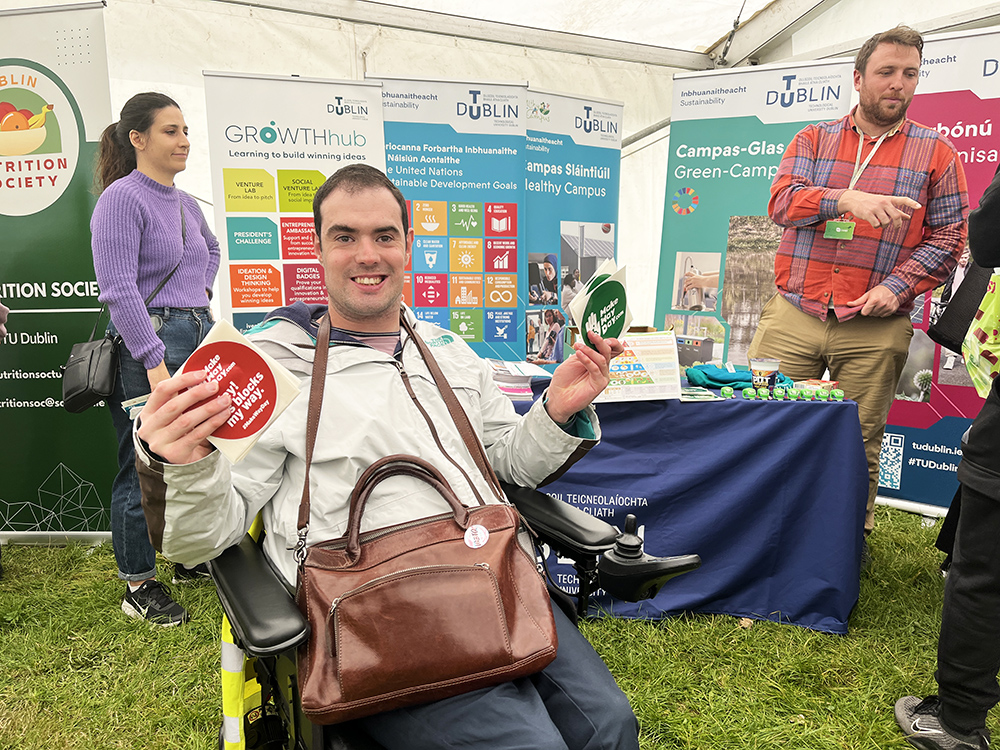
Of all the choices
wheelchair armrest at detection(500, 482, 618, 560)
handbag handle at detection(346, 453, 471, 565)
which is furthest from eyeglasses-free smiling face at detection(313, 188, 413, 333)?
wheelchair armrest at detection(500, 482, 618, 560)

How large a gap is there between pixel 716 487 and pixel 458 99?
2406 millimetres

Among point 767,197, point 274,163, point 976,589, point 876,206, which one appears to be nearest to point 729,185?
point 767,197

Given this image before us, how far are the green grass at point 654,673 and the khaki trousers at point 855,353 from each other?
0.68 meters

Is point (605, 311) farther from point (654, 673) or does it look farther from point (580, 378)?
point (654, 673)

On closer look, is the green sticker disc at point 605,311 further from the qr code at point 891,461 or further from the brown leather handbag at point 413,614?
the qr code at point 891,461

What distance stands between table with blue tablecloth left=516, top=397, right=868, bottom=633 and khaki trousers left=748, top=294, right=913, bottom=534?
1.85 feet

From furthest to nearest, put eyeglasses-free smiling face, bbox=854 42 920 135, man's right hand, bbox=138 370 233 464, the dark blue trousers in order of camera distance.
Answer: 1. eyeglasses-free smiling face, bbox=854 42 920 135
2. the dark blue trousers
3. man's right hand, bbox=138 370 233 464

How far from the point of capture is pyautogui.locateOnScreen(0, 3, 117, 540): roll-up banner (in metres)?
2.78

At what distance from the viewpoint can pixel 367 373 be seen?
4.76ft

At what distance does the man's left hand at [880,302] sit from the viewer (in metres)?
2.61

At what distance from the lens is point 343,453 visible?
4.42 ft

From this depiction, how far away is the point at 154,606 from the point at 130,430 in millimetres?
677

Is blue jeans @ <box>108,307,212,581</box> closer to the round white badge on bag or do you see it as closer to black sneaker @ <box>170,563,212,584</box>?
black sneaker @ <box>170,563,212,584</box>

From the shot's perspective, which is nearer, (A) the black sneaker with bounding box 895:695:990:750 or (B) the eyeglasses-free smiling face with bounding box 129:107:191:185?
(A) the black sneaker with bounding box 895:695:990:750
